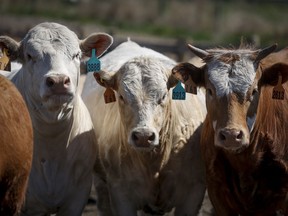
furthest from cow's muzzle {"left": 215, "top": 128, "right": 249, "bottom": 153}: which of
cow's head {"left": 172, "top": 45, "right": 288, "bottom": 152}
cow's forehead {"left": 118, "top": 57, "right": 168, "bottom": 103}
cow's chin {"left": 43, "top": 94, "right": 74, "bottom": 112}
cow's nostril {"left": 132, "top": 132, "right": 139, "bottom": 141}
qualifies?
cow's chin {"left": 43, "top": 94, "right": 74, "bottom": 112}

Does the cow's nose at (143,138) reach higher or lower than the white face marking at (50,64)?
lower

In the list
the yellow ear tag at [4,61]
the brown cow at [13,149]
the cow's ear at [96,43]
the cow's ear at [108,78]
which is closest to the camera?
the brown cow at [13,149]

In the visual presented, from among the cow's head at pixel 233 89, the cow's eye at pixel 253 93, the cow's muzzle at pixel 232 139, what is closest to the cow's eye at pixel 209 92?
the cow's head at pixel 233 89

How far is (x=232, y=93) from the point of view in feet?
24.5

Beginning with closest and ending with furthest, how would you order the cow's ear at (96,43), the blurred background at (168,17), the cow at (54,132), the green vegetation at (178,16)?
the cow at (54,132), the cow's ear at (96,43), the blurred background at (168,17), the green vegetation at (178,16)

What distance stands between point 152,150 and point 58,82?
1052 millimetres

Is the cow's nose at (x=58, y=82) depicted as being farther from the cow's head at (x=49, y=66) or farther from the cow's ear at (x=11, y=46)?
the cow's ear at (x=11, y=46)

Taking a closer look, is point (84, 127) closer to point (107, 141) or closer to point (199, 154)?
point (107, 141)

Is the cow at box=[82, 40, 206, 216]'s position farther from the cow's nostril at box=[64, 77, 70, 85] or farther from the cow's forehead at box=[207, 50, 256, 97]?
the cow's nostril at box=[64, 77, 70, 85]

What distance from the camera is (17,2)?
30969 millimetres

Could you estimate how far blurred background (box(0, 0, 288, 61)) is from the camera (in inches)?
1043

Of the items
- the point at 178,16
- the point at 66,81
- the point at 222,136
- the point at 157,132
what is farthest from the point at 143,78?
the point at 178,16

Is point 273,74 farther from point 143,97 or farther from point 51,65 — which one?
point 51,65

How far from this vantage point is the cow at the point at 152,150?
7.85 meters
